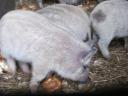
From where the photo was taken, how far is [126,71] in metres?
2.79

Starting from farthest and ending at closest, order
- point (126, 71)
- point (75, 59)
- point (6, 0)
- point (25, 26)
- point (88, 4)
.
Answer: point (88, 4)
point (6, 0)
point (126, 71)
point (25, 26)
point (75, 59)

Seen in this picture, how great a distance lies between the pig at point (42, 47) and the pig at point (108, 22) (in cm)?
51

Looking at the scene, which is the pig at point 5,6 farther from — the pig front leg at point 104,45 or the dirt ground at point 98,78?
the pig front leg at point 104,45

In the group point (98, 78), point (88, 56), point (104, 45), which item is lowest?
point (98, 78)

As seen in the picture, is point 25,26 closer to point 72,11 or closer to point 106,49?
point 72,11

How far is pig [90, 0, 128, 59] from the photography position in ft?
9.84

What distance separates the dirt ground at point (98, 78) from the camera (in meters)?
2.48

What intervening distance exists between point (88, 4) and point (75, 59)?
1.69 meters

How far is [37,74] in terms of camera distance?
8.27 feet

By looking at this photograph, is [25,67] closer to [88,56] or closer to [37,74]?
[37,74]

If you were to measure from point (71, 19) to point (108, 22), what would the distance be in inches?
12.9

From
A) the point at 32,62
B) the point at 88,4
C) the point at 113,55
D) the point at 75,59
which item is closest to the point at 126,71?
the point at 113,55

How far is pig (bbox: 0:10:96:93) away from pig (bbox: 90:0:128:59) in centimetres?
51

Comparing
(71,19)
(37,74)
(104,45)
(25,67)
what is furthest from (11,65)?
(104,45)
